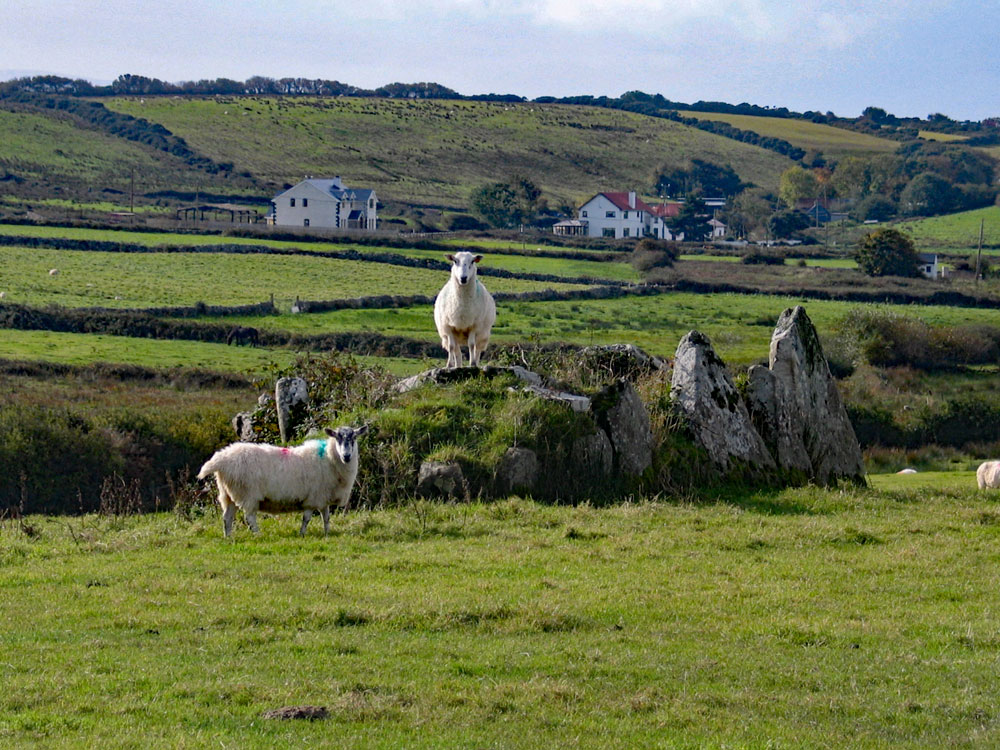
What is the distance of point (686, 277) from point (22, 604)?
291 feet

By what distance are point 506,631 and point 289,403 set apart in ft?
39.1

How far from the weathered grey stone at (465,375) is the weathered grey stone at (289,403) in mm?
1829

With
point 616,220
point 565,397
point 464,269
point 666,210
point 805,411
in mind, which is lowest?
point 805,411

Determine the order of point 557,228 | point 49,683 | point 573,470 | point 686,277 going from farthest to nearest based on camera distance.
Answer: point 557,228 < point 686,277 < point 573,470 < point 49,683

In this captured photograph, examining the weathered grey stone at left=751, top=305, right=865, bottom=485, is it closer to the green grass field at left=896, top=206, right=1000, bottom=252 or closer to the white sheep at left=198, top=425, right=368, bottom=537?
the white sheep at left=198, top=425, right=368, bottom=537

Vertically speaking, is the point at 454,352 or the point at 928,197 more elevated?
the point at 928,197

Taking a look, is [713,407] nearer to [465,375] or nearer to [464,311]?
Answer: [465,375]

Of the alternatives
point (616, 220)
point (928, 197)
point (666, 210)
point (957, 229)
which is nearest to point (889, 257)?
point (616, 220)

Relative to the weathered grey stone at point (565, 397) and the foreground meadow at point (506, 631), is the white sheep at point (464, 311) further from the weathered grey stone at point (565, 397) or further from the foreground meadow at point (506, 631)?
the foreground meadow at point (506, 631)

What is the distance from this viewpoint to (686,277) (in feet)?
323

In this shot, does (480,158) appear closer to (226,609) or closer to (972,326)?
(972,326)

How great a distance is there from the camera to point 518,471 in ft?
65.9

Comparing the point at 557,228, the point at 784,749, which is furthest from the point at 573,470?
the point at 557,228

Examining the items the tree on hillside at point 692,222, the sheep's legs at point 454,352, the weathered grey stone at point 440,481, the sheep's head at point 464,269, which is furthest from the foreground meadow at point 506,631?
the tree on hillside at point 692,222
